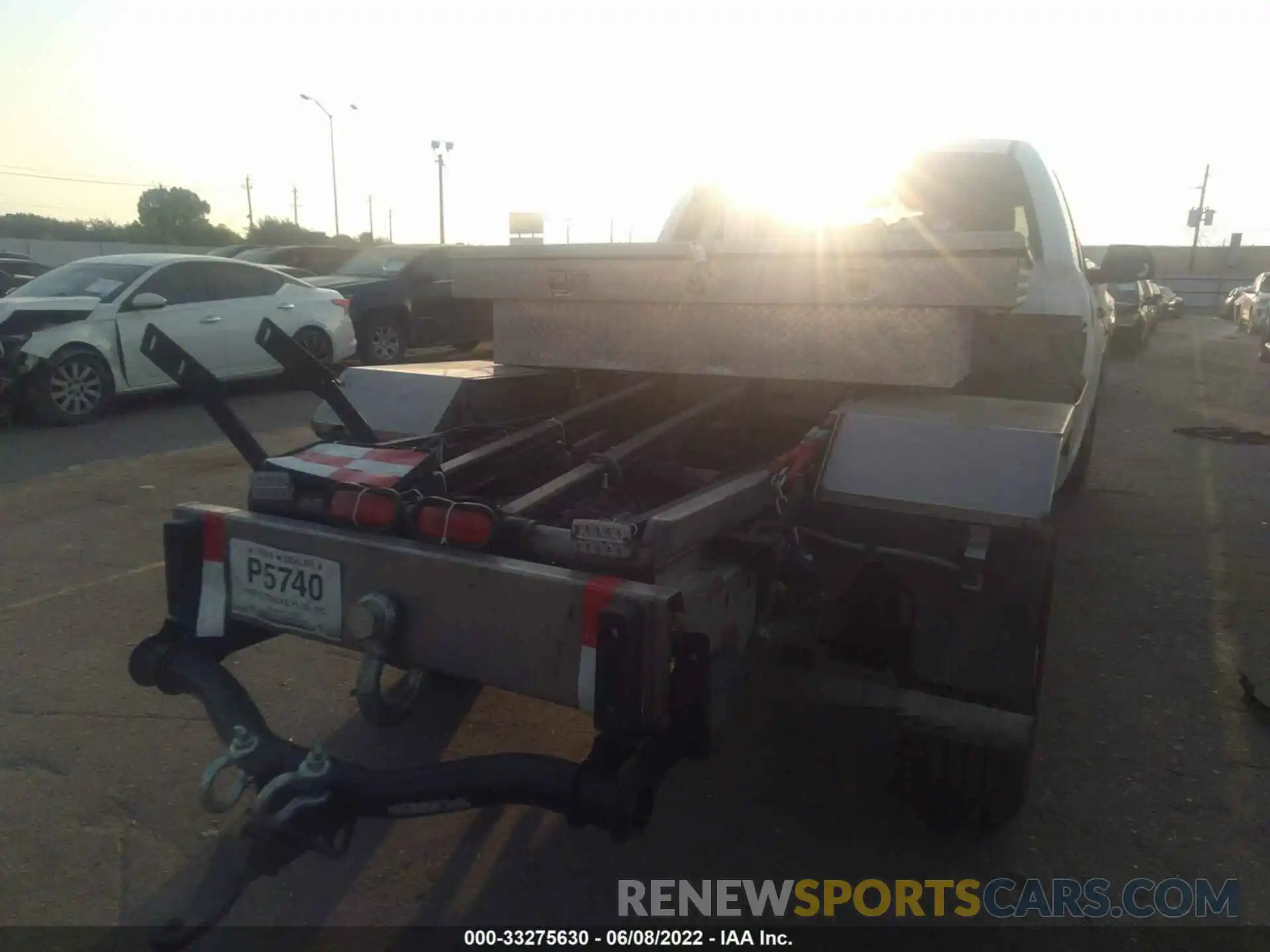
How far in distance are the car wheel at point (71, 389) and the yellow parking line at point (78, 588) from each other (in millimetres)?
5065

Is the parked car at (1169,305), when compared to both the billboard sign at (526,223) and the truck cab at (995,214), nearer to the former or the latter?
the truck cab at (995,214)

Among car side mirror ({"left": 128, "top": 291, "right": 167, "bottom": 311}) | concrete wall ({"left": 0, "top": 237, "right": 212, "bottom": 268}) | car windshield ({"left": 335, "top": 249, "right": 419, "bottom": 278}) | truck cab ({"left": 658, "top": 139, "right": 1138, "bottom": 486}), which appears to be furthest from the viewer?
concrete wall ({"left": 0, "top": 237, "right": 212, "bottom": 268})

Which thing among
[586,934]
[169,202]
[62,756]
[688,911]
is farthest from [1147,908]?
[169,202]

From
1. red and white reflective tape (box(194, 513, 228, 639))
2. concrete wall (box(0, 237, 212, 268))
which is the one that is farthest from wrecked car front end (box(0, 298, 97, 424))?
concrete wall (box(0, 237, 212, 268))

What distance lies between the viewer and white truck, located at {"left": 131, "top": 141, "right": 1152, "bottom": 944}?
2.23 metres

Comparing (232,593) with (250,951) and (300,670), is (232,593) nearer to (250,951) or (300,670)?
(250,951)

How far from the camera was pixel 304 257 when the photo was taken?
63.5 feet

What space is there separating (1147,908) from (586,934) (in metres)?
1.54

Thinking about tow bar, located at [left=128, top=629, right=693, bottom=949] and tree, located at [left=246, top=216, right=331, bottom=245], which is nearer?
tow bar, located at [left=128, top=629, right=693, bottom=949]

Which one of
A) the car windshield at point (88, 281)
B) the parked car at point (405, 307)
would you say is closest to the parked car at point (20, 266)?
the parked car at point (405, 307)

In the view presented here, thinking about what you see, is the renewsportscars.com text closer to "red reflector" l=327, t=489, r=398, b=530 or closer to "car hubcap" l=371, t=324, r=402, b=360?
"red reflector" l=327, t=489, r=398, b=530

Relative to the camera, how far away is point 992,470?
2.57 m

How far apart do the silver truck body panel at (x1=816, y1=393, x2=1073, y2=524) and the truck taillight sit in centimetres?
95

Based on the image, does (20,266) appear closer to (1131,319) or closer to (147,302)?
(147,302)
